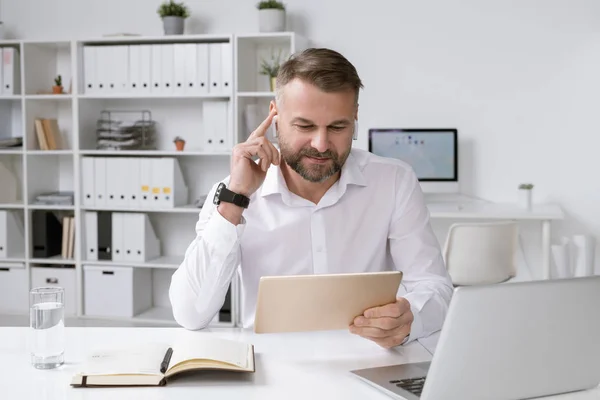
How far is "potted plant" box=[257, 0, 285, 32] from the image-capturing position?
4.45 m

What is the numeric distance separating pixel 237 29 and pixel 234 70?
0.38m

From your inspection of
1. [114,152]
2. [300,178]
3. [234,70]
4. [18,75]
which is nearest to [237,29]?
[234,70]

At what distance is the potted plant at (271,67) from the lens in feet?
14.9

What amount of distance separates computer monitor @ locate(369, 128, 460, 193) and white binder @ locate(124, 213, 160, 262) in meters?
1.51

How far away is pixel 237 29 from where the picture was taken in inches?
186

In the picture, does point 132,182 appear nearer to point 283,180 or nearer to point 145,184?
point 145,184

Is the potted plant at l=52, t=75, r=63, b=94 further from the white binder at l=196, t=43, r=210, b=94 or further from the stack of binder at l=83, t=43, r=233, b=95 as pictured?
the white binder at l=196, t=43, r=210, b=94

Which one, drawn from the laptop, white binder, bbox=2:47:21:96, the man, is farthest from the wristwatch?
white binder, bbox=2:47:21:96

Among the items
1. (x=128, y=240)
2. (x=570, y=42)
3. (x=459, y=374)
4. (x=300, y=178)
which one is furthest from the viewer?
(x=128, y=240)

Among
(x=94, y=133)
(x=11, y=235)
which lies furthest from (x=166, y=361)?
(x=11, y=235)

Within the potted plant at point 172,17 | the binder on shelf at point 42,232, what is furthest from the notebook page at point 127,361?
the binder on shelf at point 42,232

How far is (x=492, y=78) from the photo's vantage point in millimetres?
4496

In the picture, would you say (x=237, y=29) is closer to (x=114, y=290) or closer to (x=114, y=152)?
(x=114, y=152)

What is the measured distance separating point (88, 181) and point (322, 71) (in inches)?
122
